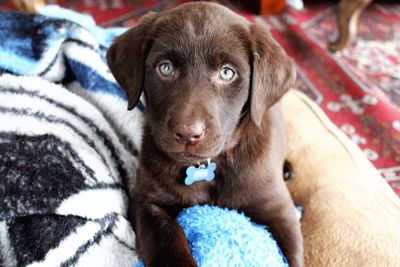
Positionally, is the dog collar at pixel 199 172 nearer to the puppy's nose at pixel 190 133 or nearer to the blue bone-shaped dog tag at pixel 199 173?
the blue bone-shaped dog tag at pixel 199 173

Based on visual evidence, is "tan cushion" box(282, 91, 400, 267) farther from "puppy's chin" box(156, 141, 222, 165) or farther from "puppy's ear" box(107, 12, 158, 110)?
"puppy's ear" box(107, 12, 158, 110)

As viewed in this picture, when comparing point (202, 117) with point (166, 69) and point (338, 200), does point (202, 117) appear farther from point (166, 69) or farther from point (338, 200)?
point (338, 200)

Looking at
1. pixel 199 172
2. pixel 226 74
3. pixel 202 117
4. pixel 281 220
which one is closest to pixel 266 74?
pixel 226 74

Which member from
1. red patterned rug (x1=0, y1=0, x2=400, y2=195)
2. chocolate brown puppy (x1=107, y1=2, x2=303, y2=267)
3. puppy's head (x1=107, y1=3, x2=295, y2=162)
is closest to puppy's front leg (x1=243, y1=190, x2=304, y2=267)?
chocolate brown puppy (x1=107, y1=2, x2=303, y2=267)

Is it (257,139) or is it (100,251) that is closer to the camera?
(100,251)

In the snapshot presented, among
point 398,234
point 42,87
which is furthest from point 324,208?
point 42,87

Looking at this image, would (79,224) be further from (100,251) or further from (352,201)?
(352,201)

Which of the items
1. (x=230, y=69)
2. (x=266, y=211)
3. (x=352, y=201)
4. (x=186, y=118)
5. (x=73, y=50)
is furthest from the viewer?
(x=73, y=50)

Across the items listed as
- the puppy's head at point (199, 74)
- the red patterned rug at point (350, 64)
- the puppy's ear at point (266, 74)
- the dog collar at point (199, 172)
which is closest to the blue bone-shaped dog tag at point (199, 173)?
the dog collar at point (199, 172)
